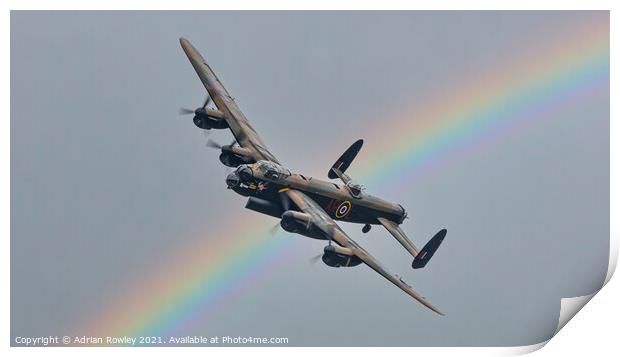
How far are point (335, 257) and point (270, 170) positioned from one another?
3.43m

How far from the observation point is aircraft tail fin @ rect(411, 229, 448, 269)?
3644 centimetres

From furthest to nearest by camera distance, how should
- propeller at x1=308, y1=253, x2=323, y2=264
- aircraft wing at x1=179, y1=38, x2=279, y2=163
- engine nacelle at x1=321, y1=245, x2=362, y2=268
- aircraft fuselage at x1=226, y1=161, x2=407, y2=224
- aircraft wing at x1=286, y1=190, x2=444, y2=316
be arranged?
aircraft wing at x1=179, y1=38, x2=279, y2=163, aircraft fuselage at x1=226, y1=161, x2=407, y2=224, propeller at x1=308, y1=253, x2=323, y2=264, aircraft wing at x1=286, y1=190, x2=444, y2=316, engine nacelle at x1=321, y1=245, x2=362, y2=268

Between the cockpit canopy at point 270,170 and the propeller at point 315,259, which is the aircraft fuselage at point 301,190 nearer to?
the cockpit canopy at point 270,170

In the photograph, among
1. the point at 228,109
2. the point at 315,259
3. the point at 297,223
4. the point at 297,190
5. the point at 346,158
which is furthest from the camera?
the point at 228,109

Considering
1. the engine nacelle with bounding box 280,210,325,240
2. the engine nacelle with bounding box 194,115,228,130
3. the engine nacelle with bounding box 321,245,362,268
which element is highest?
the engine nacelle with bounding box 194,115,228,130

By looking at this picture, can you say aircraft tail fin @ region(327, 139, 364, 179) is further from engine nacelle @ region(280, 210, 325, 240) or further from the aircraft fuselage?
engine nacelle @ region(280, 210, 325, 240)

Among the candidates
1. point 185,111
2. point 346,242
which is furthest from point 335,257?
point 185,111

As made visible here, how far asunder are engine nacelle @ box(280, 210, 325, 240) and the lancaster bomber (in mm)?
28

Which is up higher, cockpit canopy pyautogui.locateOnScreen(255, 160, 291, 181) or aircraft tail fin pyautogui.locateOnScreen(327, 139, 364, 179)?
aircraft tail fin pyautogui.locateOnScreen(327, 139, 364, 179)

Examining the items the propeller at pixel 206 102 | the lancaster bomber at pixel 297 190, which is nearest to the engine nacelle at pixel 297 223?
the lancaster bomber at pixel 297 190

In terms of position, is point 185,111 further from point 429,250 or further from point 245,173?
point 429,250

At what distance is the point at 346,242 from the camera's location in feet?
114

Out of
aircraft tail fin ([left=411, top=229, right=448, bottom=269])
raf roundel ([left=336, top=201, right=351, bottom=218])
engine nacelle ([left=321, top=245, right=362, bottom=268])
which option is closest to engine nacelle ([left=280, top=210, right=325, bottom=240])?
engine nacelle ([left=321, top=245, right=362, bottom=268])
